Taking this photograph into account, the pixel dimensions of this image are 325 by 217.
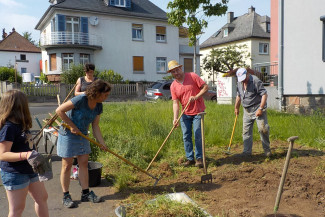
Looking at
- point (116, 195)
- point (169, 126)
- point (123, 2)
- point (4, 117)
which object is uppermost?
point (123, 2)

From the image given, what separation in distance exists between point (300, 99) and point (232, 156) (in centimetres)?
614

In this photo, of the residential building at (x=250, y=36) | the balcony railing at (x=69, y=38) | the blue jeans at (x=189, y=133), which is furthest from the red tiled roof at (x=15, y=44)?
the blue jeans at (x=189, y=133)

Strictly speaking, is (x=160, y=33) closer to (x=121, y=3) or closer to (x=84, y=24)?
(x=121, y=3)

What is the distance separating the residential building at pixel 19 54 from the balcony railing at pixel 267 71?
39116 millimetres

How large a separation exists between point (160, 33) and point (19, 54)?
27.3 m

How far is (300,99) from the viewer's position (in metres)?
10.5

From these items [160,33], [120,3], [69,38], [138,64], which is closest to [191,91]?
[69,38]

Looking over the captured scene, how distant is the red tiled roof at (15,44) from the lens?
1765 inches

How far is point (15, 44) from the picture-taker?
45.8 metres

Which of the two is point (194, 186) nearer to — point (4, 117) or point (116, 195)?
point (116, 195)

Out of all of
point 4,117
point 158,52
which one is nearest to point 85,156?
point 4,117

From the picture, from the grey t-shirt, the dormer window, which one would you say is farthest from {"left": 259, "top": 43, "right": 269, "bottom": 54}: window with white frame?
the grey t-shirt

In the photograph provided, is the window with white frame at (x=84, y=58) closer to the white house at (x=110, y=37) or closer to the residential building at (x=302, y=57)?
the white house at (x=110, y=37)

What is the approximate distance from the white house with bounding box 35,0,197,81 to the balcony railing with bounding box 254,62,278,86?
652 inches
